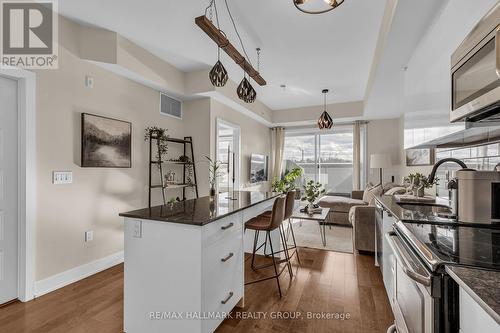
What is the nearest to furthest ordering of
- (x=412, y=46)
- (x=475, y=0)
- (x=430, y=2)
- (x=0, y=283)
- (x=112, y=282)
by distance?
(x=475, y=0) → (x=430, y=2) → (x=0, y=283) → (x=412, y=46) → (x=112, y=282)

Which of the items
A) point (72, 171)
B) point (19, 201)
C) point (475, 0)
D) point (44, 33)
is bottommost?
point (19, 201)

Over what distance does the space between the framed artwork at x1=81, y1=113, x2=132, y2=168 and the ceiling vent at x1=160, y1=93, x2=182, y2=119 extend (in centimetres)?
75

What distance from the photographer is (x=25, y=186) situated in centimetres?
225

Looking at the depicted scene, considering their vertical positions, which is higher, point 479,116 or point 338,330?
point 479,116

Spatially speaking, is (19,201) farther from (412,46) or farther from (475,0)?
(412,46)

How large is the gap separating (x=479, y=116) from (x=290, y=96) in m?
4.21

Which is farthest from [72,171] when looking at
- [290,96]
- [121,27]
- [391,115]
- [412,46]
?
[391,115]

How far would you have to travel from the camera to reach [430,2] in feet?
5.73

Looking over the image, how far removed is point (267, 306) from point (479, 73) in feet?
7.10

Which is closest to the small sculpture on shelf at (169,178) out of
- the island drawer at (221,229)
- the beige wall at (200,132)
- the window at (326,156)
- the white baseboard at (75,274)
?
the beige wall at (200,132)

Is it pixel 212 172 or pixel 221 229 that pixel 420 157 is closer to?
pixel 212 172

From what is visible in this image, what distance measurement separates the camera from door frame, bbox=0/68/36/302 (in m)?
2.26

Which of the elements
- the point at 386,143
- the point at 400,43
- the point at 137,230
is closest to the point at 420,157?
the point at 386,143

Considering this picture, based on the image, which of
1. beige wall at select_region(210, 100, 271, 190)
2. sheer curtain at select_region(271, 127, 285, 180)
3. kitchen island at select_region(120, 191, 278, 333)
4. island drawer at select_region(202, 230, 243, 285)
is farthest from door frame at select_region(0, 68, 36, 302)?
sheer curtain at select_region(271, 127, 285, 180)
